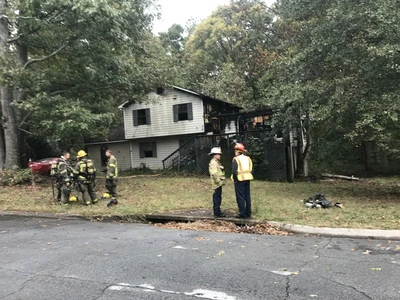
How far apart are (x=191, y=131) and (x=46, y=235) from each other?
63.3ft

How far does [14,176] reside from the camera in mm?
15578

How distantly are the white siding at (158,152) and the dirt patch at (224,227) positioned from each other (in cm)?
1903

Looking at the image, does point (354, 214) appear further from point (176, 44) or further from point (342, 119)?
point (176, 44)

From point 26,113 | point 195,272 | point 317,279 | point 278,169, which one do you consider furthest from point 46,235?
point 278,169

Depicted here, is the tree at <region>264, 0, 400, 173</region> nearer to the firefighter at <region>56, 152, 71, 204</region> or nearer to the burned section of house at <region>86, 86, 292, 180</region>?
the firefighter at <region>56, 152, 71, 204</region>

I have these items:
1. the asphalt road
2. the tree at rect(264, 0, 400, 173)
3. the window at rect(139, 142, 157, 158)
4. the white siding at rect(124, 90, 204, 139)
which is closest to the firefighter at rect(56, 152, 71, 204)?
the asphalt road

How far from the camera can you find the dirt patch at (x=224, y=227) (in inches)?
307

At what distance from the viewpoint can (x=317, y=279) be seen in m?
4.61

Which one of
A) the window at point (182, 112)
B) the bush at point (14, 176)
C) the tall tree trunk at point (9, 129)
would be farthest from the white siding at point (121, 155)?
the bush at point (14, 176)

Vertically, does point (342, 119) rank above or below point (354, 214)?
above

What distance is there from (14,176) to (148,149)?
13.6 m

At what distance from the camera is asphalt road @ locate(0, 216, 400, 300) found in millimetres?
4254

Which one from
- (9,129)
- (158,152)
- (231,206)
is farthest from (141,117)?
(231,206)

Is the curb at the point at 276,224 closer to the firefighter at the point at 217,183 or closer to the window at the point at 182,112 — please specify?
the firefighter at the point at 217,183
